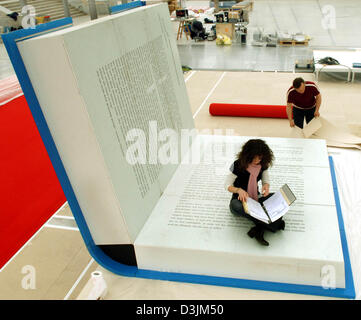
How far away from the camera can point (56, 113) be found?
2750 mm

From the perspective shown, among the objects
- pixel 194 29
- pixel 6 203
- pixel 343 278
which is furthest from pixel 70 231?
pixel 194 29

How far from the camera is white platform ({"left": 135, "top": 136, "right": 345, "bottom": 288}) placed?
292 cm

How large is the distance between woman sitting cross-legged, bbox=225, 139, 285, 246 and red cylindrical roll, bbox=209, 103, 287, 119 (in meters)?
3.28

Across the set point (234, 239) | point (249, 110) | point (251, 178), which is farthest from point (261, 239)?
point (249, 110)

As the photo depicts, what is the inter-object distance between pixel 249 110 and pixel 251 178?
3.40 meters

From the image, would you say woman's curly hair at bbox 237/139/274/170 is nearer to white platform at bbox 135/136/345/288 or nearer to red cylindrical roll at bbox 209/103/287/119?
white platform at bbox 135/136/345/288

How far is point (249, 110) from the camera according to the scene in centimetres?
636

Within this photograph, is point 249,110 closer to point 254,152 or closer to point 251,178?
point 251,178

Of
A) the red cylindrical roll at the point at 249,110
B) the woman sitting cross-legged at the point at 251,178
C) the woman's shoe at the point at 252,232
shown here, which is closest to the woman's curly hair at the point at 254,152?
the woman sitting cross-legged at the point at 251,178

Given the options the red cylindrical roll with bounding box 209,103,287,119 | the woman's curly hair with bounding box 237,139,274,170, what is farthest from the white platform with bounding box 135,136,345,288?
the red cylindrical roll with bounding box 209,103,287,119

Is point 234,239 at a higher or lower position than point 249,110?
higher

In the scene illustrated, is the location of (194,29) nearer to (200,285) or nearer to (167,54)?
(167,54)

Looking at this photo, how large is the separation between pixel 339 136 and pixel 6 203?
15.6ft

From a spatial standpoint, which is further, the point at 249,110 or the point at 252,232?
the point at 249,110
